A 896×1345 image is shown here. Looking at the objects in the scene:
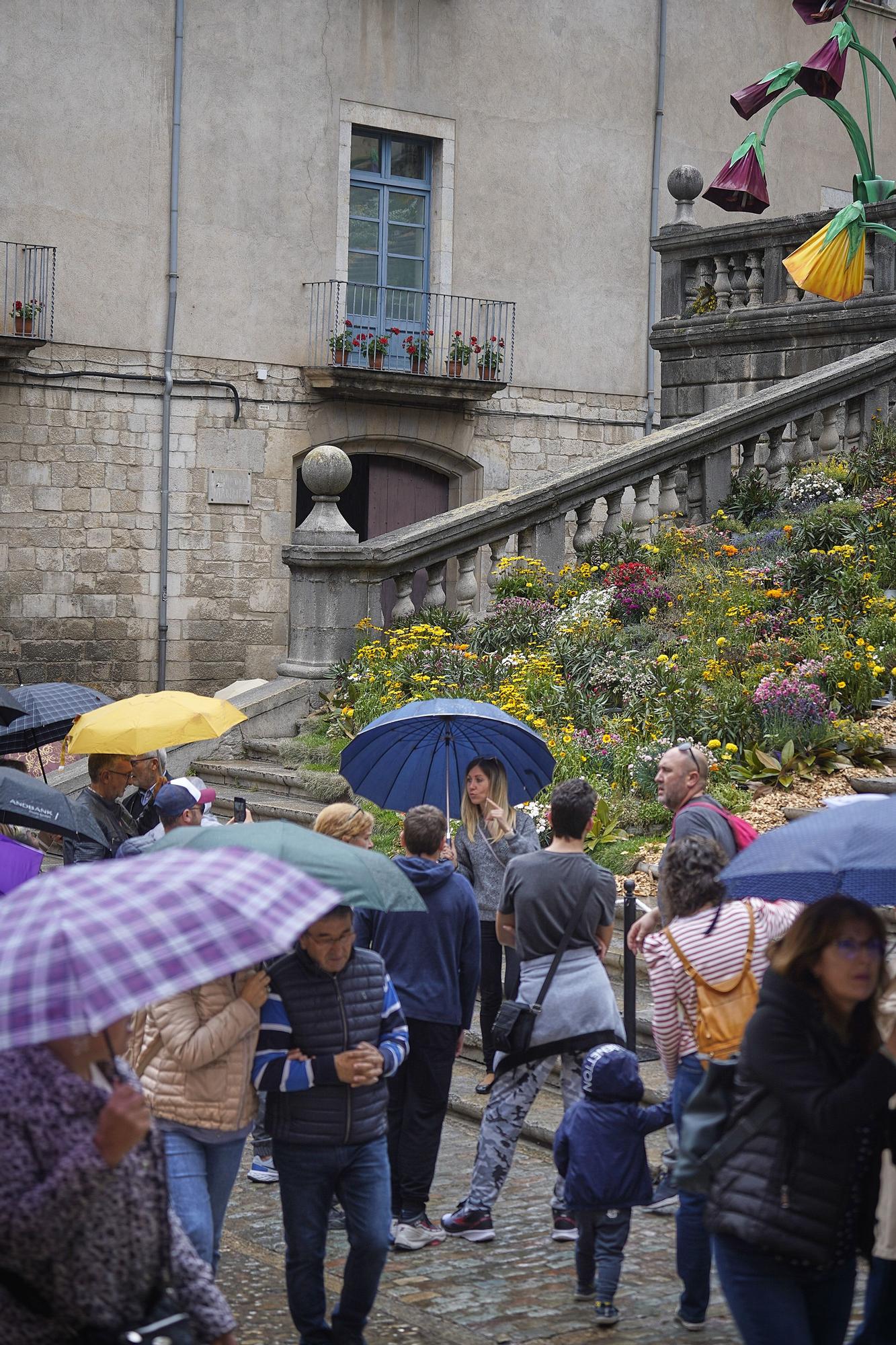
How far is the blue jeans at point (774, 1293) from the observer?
3.59 meters

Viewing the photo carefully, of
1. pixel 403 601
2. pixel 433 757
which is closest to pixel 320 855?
A: pixel 433 757

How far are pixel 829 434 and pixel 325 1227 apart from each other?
34.7 feet

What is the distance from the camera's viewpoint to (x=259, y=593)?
66.7 ft

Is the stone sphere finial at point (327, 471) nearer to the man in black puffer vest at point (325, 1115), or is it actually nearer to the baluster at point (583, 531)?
the baluster at point (583, 531)

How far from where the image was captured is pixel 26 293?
60.5 ft

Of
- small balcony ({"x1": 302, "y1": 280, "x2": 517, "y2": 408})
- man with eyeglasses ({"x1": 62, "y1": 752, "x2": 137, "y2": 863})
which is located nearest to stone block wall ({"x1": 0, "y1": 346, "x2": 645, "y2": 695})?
small balcony ({"x1": 302, "y1": 280, "x2": 517, "y2": 408})

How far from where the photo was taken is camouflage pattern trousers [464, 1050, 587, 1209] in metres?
5.87

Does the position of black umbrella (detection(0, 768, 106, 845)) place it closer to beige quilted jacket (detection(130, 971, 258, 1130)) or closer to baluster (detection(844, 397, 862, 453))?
beige quilted jacket (detection(130, 971, 258, 1130))

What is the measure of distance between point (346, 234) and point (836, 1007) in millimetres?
18166

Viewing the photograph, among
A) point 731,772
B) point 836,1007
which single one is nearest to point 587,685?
point 731,772

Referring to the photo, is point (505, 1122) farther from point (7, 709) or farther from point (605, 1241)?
point (7, 709)

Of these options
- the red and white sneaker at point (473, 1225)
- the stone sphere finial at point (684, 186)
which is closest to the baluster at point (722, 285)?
the stone sphere finial at point (684, 186)

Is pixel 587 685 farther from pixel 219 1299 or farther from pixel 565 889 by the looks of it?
pixel 219 1299

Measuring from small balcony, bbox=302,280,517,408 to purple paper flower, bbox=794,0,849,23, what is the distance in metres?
7.10
